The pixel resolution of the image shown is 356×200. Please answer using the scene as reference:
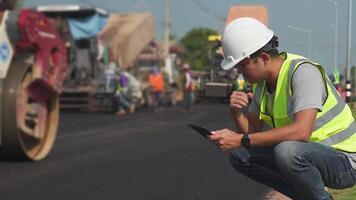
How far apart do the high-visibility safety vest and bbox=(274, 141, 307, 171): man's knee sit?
164mm

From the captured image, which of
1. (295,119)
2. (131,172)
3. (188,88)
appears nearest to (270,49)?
(295,119)

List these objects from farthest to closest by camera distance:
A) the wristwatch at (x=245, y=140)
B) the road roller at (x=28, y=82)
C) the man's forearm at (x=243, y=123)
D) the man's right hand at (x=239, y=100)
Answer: the road roller at (x=28, y=82) → the man's forearm at (x=243, y=123) → the man's right hand at (x=239, y=100) → the wristwatch at (x=245, y=140)

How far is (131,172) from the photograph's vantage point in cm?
770

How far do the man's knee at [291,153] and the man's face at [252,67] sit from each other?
417 mm

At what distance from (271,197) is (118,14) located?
22.1m

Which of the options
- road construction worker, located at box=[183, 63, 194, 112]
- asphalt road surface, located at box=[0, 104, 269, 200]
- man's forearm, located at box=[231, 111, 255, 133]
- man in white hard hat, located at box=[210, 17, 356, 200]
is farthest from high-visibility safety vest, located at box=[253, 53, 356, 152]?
road construction worker, located at box=[183, 63, 194, 112]

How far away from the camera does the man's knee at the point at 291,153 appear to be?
149 inches

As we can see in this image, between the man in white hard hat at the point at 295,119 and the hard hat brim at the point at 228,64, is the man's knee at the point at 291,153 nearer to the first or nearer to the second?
the man in white hard hat at the point at 295,119

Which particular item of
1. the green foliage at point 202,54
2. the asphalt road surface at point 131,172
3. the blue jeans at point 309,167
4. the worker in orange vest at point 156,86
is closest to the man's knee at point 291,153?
the blue jeans at point 309,167

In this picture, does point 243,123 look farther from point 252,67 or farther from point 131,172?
point 131,172

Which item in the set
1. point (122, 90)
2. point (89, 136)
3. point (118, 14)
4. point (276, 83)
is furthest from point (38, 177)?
point (118, 14)

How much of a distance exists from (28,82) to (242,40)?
5.49 metres

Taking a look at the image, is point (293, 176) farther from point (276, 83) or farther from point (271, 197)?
point (271, 197)

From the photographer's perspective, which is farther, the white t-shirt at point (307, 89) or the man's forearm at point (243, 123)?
the man's forearm at point (243, 123)
